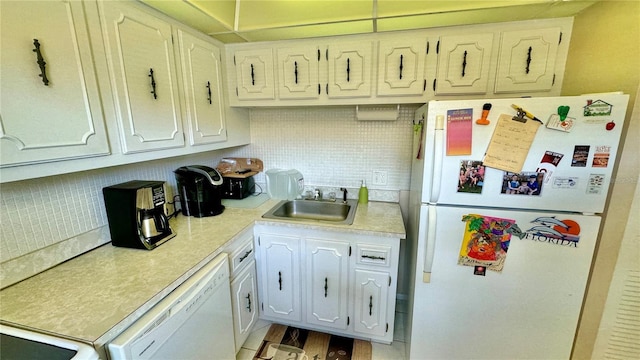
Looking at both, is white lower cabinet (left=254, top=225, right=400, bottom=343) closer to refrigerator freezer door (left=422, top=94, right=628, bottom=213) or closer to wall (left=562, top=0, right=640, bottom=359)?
refrigerator freezer door (left=422, top=94, right=628, bottom=213)

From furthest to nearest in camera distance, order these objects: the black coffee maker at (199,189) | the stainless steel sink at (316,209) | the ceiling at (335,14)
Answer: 1. the stainless steel sink at (316,209)
2. the black coffee maker at (199,189)
3. the ceiling at (335,14)

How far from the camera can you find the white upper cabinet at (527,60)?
1.32 meters

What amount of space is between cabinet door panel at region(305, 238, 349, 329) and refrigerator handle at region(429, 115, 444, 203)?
61 cm

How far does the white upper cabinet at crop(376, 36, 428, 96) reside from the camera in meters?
1.45

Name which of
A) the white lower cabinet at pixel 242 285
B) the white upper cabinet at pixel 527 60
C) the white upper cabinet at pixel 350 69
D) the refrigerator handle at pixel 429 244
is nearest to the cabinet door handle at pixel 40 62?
the white lower cabinet at pixel 242 285

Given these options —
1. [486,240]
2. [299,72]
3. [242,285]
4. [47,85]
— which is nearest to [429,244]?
[486,240]

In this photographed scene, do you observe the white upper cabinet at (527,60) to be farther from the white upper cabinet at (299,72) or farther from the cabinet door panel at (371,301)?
the cabinet door panel at (371,301)

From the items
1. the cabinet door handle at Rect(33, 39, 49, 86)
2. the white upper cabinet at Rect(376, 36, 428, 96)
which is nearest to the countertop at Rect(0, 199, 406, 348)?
the cabinet door handle at Rect(33, 39, 49, 86)

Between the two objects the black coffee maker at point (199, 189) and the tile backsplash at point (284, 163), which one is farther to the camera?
the black coffee maker at point (199, 189)

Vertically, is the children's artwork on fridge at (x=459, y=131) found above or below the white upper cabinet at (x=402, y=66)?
below

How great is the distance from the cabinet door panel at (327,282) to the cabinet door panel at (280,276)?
0.09m

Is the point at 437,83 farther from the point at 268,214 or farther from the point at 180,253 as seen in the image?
the point at 180,253

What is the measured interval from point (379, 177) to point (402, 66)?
82 centimetres

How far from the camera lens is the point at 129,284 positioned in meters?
0.92
